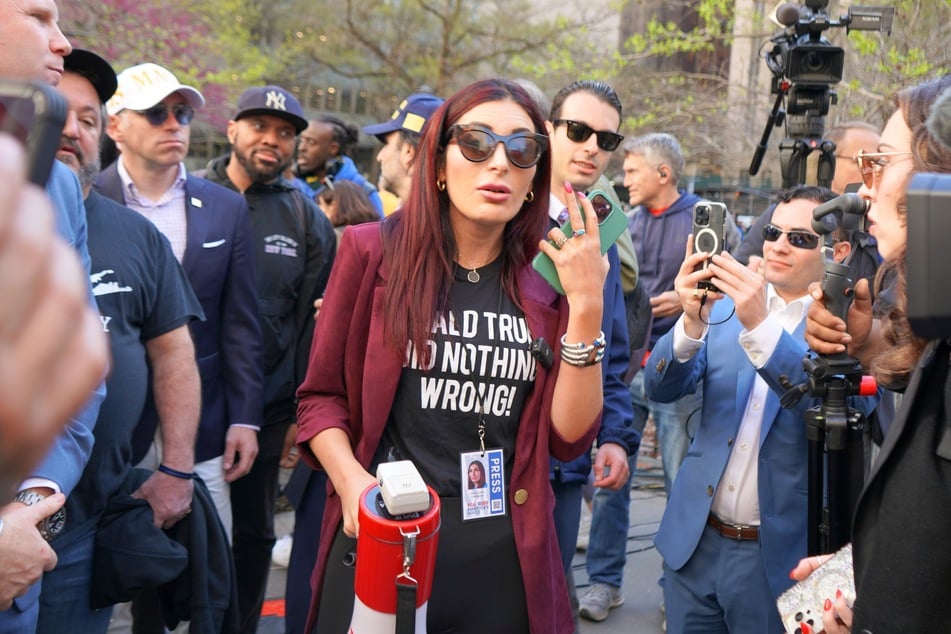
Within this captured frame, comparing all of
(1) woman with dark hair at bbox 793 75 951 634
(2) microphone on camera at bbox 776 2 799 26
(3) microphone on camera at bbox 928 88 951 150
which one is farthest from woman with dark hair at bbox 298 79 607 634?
(2) microphone on camera at bbox 776 2 799 26

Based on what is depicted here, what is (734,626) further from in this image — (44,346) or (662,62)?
(662,62)

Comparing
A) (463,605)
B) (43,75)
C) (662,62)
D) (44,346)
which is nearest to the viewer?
(44,346)

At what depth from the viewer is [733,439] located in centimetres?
294

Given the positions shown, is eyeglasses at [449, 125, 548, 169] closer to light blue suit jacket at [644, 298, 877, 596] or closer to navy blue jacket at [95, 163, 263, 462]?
light blue suit jacket at [644, 298, 877, 596]

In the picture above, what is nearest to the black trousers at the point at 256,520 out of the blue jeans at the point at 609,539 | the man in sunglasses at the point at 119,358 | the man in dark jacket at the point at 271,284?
the man in dark jacket at the point at 271,284

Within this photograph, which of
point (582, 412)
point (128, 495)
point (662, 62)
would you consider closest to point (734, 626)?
point (582, 412)

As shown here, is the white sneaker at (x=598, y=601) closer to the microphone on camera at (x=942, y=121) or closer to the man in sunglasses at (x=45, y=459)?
the man in sunglasses at (x=45, y=459)

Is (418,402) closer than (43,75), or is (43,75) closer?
(43,75)

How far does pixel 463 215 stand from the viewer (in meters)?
2.53

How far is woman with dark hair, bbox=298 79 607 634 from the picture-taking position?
7.57 ft

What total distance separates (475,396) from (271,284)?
2.12m

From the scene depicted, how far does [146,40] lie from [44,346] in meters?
17.3

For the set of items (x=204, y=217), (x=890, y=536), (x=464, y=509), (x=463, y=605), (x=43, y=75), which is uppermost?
(x=43, y=75)

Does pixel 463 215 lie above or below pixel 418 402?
above
